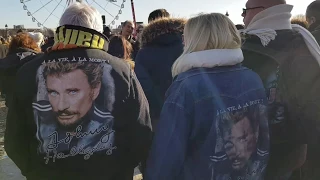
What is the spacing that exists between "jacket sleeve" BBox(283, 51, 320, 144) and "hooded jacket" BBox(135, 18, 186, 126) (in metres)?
1.02

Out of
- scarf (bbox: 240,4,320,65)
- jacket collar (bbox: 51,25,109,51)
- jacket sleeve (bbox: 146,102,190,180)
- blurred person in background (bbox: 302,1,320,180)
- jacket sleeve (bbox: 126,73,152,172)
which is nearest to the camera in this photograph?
jacket sleeve (bbox: 146,102,190,180)

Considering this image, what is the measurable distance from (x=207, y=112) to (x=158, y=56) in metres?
1.36

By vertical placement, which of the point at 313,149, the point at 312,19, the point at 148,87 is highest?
the point at 312,19

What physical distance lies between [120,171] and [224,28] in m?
0.99

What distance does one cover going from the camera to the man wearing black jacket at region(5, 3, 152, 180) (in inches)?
74.7

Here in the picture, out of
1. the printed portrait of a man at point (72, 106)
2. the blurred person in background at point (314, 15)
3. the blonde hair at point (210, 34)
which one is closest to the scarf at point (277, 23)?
the blonde hair at point (210, 34)

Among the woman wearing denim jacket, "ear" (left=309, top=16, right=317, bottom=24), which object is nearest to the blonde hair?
the woman wearing denim jacket

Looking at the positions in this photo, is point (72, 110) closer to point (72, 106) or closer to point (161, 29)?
point (72, 106)

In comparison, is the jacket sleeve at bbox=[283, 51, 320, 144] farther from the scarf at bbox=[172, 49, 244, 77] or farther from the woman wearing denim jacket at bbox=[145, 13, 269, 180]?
the scarf at bbox=[172, 49, 244, 77]

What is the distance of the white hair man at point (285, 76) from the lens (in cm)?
226

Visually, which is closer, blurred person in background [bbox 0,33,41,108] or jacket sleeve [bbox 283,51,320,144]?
jacket sleeve [bbox 283,51,320,144]

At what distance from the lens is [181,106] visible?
67.4 inches

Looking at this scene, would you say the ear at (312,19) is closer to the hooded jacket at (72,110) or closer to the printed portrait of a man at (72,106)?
the hooded jacket at (72,110)

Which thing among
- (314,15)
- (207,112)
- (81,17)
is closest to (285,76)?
(207,112)
